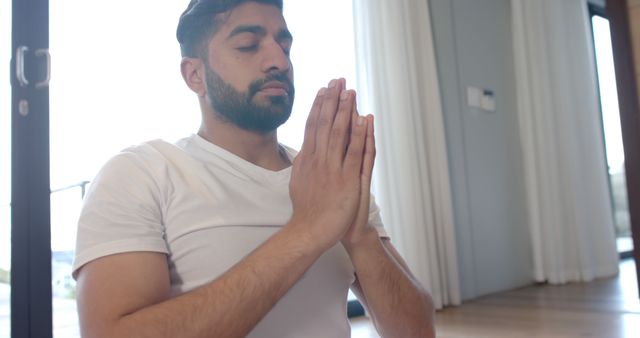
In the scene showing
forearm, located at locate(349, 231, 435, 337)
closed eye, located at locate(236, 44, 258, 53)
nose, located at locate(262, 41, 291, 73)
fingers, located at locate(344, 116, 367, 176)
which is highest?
closed eye, located at locate(236, 44, 258, 53)

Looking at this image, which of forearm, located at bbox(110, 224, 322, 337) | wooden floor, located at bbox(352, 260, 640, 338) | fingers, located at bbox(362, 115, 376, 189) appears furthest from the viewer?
wooden floor, located at bbox(352, 260, 640, 338)

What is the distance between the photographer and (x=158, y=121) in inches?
103

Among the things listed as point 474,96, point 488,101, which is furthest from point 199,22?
point 488,101

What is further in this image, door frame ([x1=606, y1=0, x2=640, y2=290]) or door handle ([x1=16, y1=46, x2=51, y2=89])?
door handle ([x1=16, y1=46, x2=51, y2=89])

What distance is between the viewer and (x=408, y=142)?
3.10 metres

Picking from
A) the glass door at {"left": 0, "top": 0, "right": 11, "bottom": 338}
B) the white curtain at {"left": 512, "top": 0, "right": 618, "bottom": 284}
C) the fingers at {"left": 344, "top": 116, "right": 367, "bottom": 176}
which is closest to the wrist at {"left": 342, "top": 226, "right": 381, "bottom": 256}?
the fingers at {"left": 344, "top": 116, "right": 367, "bottom": 176}

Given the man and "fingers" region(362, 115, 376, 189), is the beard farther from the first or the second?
"fingers" region(362, 115, 376, 189)

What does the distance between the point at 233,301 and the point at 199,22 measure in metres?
0.53

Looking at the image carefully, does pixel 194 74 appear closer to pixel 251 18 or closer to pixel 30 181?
pixel 251 18

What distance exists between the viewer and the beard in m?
0.95

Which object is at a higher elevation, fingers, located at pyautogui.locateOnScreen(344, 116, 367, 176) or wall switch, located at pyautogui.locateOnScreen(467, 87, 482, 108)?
wall switch, located at pyautogui.locateOnScreen(467, 87, 482, 108)

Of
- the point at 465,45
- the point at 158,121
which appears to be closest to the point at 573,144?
the point at 465,45

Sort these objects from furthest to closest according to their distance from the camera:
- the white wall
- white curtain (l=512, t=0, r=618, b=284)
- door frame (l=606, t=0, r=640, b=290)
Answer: white curtain (l=512, t=0, r=618, b=284) < the white wall < door frame (l=606, t=0, r=640, b=290)

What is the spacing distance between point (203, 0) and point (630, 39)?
852 mm
